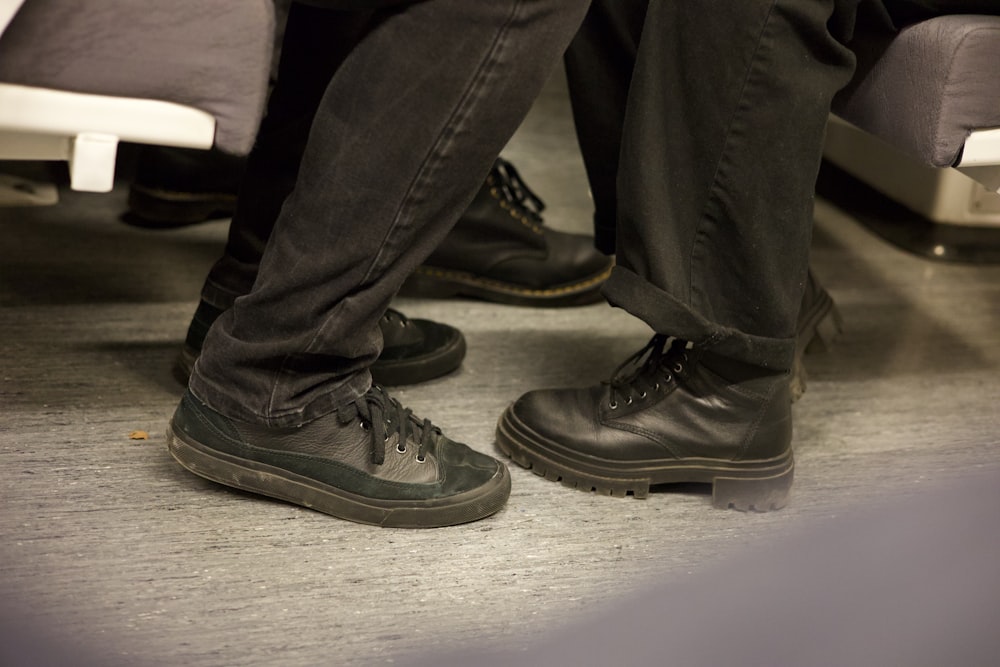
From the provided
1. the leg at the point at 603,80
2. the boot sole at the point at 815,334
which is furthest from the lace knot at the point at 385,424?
the boot sole at the point at 815,334

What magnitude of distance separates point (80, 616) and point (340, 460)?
25cm

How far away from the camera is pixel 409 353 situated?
1174mm

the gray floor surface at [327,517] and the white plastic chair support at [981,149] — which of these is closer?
the gray floor surface at [327,517]

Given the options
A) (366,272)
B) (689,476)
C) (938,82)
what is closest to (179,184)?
(366,272)

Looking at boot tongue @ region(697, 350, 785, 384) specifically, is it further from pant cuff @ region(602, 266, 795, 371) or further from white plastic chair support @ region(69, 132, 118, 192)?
white plastic chair support @ region(69, 132, 118, 192)

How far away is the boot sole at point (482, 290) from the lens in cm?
142

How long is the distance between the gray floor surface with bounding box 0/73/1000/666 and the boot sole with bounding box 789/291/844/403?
0.03 m

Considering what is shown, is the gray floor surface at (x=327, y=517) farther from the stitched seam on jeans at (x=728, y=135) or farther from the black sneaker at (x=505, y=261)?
the stitched seam on jeans at (x=728, y=135)

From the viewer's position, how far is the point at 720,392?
0.99 metres

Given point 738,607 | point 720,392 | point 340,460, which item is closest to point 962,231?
point 720,392

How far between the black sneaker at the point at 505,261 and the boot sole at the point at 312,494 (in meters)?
0.54

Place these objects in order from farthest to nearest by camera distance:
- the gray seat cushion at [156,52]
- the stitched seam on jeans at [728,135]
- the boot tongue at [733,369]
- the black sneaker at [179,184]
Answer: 1. the black sneaker at [179,184]
2. the boot tongue at [733,369]
3. the stitched seam on jeans at [728,135]
4. the gray seat cushion at [156,52]

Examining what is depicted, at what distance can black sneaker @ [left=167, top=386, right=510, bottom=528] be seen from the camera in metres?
0.91

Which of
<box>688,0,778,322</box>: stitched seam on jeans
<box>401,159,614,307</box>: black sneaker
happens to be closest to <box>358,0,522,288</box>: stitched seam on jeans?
<box>688,0,778,322</box>: stitched seam on jeans
